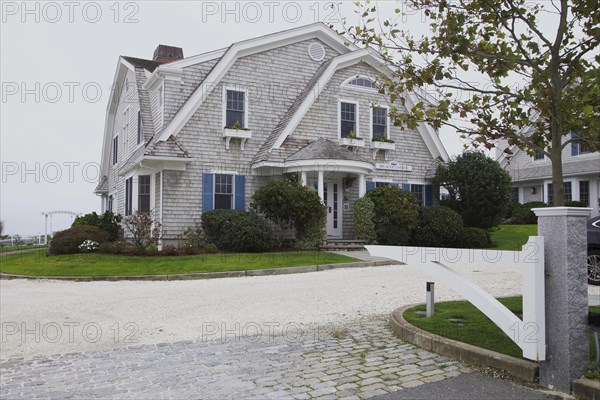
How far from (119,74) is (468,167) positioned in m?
18.5

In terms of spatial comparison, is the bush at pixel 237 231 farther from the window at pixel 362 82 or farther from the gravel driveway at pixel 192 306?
the window at pixel 362 82

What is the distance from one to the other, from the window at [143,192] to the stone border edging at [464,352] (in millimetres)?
15670

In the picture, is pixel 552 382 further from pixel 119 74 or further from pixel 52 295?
pixel 119 74

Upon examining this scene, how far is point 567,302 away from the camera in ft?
15.1

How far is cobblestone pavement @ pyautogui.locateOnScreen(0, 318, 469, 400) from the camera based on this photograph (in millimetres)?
4734

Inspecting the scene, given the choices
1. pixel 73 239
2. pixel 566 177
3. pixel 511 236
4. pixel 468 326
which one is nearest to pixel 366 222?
pixel 511 236

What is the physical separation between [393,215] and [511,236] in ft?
27.2

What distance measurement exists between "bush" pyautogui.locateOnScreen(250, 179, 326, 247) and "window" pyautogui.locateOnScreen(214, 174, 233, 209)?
59.6 inches

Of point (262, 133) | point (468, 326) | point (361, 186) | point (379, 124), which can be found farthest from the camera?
point (379, 124)

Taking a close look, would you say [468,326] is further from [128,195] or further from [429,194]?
[429,194]

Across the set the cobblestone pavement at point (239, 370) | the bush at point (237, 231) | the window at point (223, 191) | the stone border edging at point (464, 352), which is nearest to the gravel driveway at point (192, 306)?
the cobblestone pavement at point (239, 370)

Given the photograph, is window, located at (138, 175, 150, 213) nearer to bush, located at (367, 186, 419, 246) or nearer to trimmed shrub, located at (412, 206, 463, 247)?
bush, located at (367, 186, 419, 246)

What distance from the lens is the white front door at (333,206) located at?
855 inches

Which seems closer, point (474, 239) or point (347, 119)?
point (474, 239)
